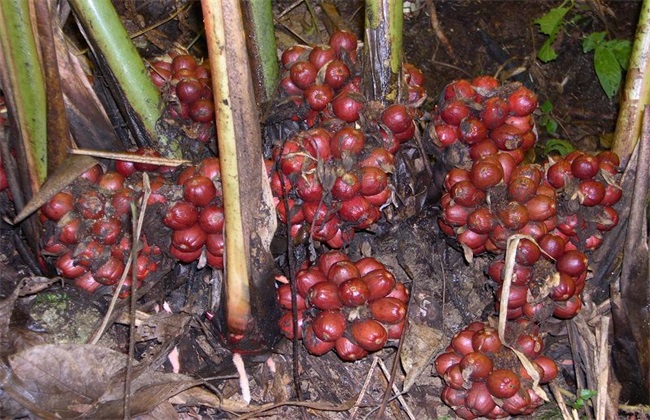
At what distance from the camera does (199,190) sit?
6.95 feet

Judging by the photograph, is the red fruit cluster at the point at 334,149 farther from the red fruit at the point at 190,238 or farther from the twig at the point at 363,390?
the twig at the point at 363,390

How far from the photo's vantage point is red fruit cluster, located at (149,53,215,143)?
2.39 meters

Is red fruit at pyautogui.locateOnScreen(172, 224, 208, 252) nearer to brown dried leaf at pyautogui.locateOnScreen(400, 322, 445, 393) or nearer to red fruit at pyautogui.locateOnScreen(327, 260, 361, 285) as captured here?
red fruit at pyautogui.locateOnScreen(327, 260, 361, 285)

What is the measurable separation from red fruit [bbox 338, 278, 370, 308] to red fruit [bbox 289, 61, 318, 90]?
2.31ft

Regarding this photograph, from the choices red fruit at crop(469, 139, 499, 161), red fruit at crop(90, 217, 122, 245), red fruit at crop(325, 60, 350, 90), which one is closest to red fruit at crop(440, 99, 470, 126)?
red fruit at crop(469, 139, 499, 161)

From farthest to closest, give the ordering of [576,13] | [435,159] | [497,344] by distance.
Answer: [576,13]
[435,159]
[497,344]

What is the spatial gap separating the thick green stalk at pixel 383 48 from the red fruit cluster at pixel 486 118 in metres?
0.19

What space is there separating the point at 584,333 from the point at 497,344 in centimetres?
42

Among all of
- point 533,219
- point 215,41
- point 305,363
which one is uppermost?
point 215,41

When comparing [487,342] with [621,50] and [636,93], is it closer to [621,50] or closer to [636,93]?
[636,93]

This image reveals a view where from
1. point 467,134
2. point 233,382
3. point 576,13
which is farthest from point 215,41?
point 576,13

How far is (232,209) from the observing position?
2.02m

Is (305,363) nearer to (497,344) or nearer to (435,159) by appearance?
(497,344)

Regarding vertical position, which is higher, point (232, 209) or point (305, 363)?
point (232, 209)
